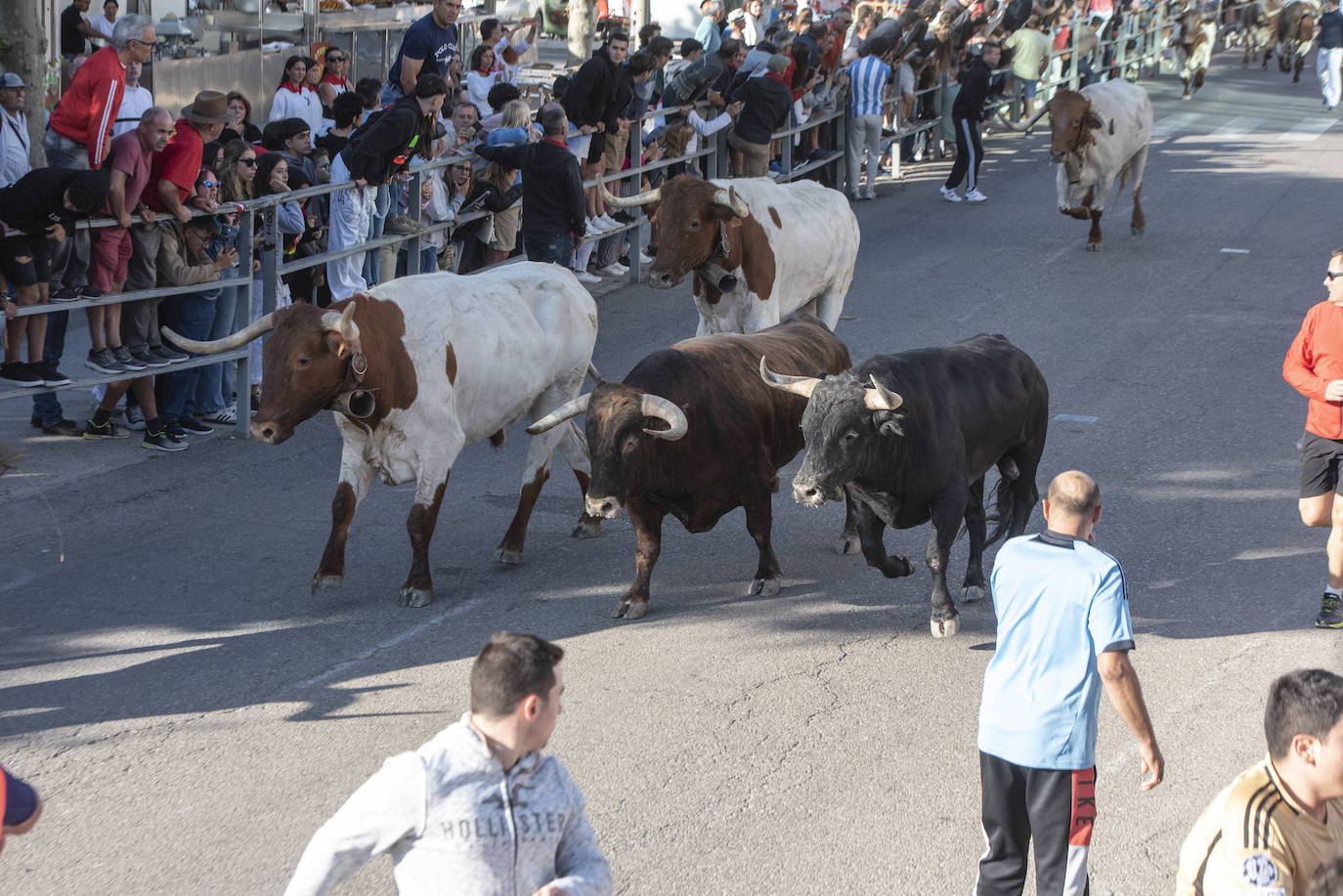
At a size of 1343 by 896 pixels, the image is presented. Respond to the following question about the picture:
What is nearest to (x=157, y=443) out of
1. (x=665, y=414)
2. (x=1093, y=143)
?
(x=665, y=414)

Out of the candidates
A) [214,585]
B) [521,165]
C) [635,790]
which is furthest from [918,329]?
[635,790]

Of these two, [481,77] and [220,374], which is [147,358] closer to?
[220,374]

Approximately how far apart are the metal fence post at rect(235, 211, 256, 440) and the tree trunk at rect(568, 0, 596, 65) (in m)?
16.5

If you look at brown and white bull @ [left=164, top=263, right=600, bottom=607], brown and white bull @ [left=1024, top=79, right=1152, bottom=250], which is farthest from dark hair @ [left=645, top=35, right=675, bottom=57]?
brown and white bull @ [left=164, top=263, right=600, bottom=607]

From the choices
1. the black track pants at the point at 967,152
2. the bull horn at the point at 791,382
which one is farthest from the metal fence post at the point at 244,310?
the black track pants at the point at 967,152

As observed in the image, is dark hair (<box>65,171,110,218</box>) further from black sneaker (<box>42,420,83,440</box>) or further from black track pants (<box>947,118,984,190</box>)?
black track pants (<box>947,118,984,190</box>)

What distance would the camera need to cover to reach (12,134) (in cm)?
998

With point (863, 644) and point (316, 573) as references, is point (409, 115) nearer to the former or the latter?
point (316, 573)

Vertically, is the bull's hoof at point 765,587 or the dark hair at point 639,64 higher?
the dark hair at point 639,64

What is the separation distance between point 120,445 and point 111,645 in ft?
10.6

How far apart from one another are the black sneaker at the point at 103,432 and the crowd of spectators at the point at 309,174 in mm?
18

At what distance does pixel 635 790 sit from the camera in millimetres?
5699

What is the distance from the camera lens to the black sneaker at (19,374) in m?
9.15

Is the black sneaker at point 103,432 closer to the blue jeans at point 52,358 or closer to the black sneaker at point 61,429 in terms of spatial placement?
the black sneaker at point 61,429
